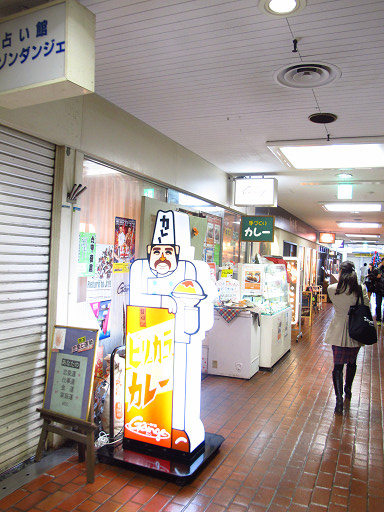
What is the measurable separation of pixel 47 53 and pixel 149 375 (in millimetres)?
2664

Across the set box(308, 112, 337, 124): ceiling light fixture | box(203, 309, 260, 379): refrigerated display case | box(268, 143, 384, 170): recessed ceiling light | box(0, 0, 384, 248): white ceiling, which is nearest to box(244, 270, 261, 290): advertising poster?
box(203, 309, 260, 379): refrigerated display case

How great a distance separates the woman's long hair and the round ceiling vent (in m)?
2.40

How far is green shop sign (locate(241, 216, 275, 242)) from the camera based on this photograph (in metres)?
8.63

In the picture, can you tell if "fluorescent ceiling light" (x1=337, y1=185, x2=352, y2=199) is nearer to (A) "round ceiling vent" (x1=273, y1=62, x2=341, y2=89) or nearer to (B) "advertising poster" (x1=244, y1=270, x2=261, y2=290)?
(B) "advertising poster" (x1=244, y1=270, x2=261, y2=290)

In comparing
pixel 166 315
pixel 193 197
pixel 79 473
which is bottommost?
pixel 79 473

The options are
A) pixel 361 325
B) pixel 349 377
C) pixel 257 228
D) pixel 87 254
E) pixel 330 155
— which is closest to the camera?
A: pixel 87 254

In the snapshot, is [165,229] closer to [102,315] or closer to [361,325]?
[102,315]

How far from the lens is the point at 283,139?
585cm

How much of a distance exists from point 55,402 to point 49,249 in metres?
1.43

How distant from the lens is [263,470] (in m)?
3.69

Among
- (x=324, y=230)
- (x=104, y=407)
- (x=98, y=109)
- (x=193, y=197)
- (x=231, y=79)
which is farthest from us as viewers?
(x=324, y=230)

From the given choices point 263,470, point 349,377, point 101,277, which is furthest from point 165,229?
point 349,377

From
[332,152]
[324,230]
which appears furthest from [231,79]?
[324,230]

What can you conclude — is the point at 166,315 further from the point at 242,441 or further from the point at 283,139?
the point at 283,139
